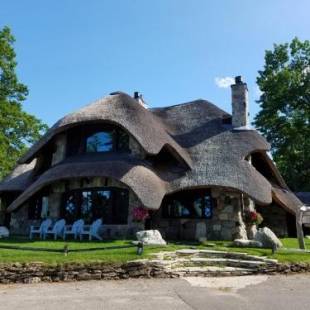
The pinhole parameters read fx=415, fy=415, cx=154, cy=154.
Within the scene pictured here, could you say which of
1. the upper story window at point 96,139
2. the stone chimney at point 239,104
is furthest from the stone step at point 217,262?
the stone chimney at point 239,104

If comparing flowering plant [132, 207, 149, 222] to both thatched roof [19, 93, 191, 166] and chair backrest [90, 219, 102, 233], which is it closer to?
chair backrest [90, 219, 102, 233]

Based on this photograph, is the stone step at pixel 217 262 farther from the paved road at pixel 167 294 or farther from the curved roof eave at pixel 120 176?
the curved roof eave at pixel 120 176

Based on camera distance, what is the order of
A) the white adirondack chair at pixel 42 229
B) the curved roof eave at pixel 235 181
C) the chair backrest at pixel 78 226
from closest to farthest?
the curved roof eave at pixel 235 181, the chair backrest at pixel 78 226, the white adirondack chair at pixel 42 229

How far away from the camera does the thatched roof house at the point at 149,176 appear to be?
663 inches

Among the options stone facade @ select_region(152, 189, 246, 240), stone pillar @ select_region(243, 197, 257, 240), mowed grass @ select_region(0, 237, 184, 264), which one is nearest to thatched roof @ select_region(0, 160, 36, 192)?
stone facade @ select_region(152, 189, 246, 240)

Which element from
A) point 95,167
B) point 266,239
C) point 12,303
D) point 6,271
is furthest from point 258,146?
point 12,303

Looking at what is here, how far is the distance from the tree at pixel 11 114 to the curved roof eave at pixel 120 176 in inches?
486

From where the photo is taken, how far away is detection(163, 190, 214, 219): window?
17719 millimetres

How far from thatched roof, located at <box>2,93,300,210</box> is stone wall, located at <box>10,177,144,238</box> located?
87 centimetres

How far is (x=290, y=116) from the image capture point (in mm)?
35500

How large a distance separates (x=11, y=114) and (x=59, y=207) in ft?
43.8

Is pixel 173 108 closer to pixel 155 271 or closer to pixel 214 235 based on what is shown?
pixel 214 235

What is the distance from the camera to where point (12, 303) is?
27.0ft

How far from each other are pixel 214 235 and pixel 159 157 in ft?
14.6
